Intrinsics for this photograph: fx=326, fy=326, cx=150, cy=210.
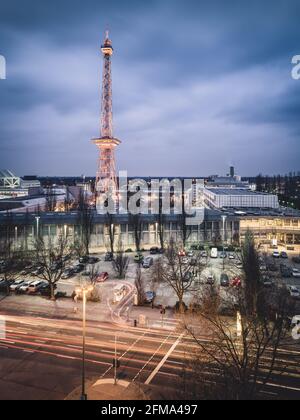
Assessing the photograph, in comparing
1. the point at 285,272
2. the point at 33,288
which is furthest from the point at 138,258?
the point at 285,272

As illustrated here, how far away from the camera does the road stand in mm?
14516

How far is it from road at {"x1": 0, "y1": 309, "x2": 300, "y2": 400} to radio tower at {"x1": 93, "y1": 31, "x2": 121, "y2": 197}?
2167 inches

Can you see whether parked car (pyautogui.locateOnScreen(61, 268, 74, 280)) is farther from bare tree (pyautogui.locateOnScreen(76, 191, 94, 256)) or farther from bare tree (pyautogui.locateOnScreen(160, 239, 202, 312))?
bare tree (pyautogui.locateOnScreen(160, 239, 202, 312))

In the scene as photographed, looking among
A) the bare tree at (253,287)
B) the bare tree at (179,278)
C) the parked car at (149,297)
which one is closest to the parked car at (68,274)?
the bare tree at (179,278)

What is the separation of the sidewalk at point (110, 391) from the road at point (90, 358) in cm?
55

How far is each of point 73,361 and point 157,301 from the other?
1095 cm

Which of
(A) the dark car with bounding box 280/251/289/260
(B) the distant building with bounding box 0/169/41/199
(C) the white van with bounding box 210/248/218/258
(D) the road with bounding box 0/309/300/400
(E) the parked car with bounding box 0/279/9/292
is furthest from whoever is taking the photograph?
(B) the distant building with bounding box 0/169/41/199

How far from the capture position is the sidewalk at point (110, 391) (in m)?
13.4

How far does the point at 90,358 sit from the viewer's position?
56.4 feet

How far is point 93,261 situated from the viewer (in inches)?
1502

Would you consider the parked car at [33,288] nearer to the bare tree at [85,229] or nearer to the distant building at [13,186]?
the bare tree at [85,229]

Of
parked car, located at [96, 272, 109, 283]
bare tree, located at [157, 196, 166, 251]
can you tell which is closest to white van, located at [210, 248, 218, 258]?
bare tree, located at [157, 196, 166, 251]
